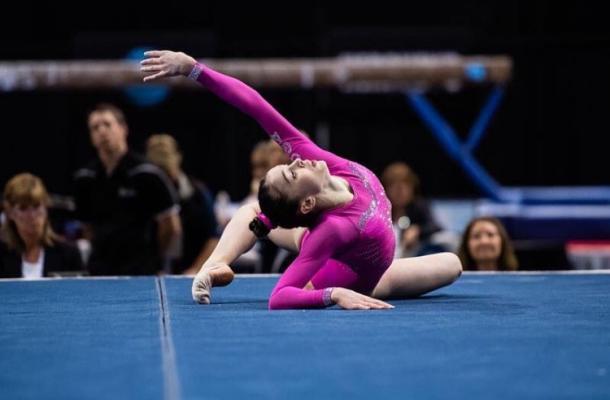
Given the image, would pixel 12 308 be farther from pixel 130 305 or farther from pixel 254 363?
pixel 254 363

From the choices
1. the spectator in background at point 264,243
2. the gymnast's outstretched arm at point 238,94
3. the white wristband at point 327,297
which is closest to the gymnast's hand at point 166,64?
the gymnast's outstretched arm at point 238,94

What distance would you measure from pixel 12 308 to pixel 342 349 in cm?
139

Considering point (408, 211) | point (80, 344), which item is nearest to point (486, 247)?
point (408, 211)

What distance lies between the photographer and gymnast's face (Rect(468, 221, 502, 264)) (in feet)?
15.9

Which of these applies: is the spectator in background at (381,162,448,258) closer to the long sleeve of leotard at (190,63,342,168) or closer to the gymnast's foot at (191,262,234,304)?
the long sleeve of leotard at (190,63,342,168)

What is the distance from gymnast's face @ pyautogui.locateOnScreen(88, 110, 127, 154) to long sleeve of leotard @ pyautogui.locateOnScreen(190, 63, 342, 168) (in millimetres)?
1566

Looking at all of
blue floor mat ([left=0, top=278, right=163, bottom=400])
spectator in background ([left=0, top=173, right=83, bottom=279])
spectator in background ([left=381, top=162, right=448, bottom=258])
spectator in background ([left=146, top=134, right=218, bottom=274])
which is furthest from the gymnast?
spectator in background ([left=146, top=134, right=218, bottom=274])

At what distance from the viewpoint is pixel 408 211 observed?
6.07m

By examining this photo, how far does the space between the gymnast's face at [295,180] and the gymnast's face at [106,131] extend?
1.94 m

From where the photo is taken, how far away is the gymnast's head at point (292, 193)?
3.32 meters

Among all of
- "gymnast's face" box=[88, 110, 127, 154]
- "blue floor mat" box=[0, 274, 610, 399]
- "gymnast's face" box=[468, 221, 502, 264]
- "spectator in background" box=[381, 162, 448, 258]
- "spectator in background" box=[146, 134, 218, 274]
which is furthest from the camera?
"spectator in background" box=[146, 134, 218, 274]

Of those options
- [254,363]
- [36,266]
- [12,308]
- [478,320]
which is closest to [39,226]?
[36,266]

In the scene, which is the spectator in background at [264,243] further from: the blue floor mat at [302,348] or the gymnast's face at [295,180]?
the gymnast's face at [295,180]

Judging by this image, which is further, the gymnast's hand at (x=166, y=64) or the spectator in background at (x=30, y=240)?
the spectator in background at (x=30, y=240)
